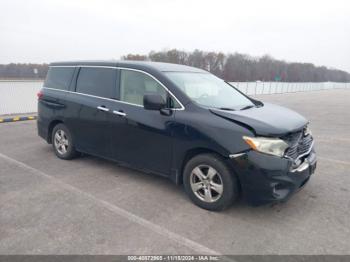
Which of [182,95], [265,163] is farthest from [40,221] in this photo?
[265,163]

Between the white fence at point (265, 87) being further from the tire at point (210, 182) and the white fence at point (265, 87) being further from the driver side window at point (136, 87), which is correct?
the tire at point (210, 182)

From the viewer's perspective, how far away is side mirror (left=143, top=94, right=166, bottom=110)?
356 centimetres

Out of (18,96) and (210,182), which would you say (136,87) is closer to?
(210,182)

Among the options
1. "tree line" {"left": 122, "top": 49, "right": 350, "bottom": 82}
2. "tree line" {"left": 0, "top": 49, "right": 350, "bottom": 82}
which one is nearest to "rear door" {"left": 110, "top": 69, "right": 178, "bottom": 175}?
"tree line" {"left": 0, "top": 49, "right": 350, "bottom": 82}

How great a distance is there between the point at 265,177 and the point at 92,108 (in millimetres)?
2913

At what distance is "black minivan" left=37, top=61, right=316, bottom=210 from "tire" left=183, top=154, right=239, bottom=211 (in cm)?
1

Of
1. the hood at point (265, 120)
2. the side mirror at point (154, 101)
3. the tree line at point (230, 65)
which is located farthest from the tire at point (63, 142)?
the tree line at point (230, 65)

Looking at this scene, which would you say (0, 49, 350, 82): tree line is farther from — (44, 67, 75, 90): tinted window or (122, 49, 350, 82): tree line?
(44, 67, 75, 90): tinted window

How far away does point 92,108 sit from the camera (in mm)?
4535

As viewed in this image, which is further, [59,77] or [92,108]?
[59,77]

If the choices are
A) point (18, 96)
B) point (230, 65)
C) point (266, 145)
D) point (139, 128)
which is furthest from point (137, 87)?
point (230, 65)

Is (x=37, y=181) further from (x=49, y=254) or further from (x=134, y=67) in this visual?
(x=134, y=67)

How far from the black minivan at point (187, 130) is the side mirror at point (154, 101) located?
0.5 inches

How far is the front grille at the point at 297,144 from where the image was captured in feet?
10.6
